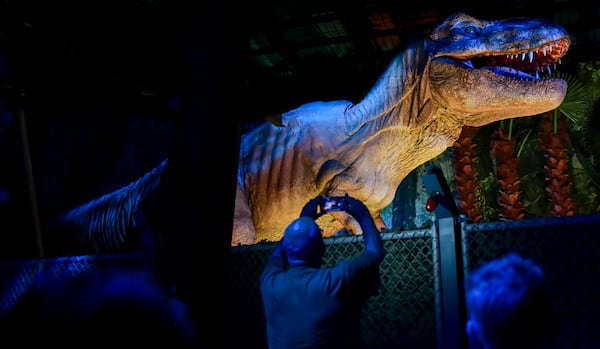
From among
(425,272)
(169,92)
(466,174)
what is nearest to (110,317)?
(425,272)

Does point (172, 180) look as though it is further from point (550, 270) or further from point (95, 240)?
point (95, 240)

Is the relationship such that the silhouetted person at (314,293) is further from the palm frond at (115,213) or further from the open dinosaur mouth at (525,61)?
the palm frond at (115,213)

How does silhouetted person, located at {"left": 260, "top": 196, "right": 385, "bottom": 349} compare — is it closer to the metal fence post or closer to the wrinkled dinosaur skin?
the metal fence post

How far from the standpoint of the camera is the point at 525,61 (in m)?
4.17

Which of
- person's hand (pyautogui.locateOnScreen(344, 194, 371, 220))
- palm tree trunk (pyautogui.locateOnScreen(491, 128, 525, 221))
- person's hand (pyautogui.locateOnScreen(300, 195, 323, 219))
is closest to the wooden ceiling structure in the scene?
person's hand (pyautogui.locateOnScreen(300, 195, 323, 219))

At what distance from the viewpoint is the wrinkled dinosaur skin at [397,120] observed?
13.0ft

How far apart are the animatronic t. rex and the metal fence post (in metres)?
1.42

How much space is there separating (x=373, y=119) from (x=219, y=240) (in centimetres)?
209

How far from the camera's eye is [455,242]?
289 cm

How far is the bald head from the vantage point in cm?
244

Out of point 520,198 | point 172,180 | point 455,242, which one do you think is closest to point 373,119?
point 455,242

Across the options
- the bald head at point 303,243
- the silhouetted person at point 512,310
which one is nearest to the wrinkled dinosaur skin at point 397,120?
the bald head at point 303,243

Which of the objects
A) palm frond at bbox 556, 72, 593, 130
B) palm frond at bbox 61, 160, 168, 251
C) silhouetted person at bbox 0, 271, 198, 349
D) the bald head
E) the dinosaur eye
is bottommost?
silhouetted person at bbox 0, 271, 198, 349

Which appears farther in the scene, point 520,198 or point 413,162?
point 520,198
